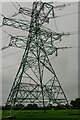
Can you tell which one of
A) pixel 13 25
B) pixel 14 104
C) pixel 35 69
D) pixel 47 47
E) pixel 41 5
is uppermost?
pixel 41 5

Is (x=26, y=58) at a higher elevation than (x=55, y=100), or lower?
higher

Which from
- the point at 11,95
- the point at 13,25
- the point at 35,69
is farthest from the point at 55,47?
the point at 11,95

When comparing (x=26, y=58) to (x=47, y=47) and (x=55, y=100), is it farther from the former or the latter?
(x=55, y=100)

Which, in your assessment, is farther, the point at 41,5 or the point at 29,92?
the point at 41,5

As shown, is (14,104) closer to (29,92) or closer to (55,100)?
(29,92)

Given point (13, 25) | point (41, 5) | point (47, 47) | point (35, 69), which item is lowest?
point (35, 69)

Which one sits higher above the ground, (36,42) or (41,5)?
(41,5)

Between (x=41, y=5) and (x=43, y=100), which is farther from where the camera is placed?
(x=41, y=5)

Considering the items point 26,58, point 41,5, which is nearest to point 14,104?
point 26,58
